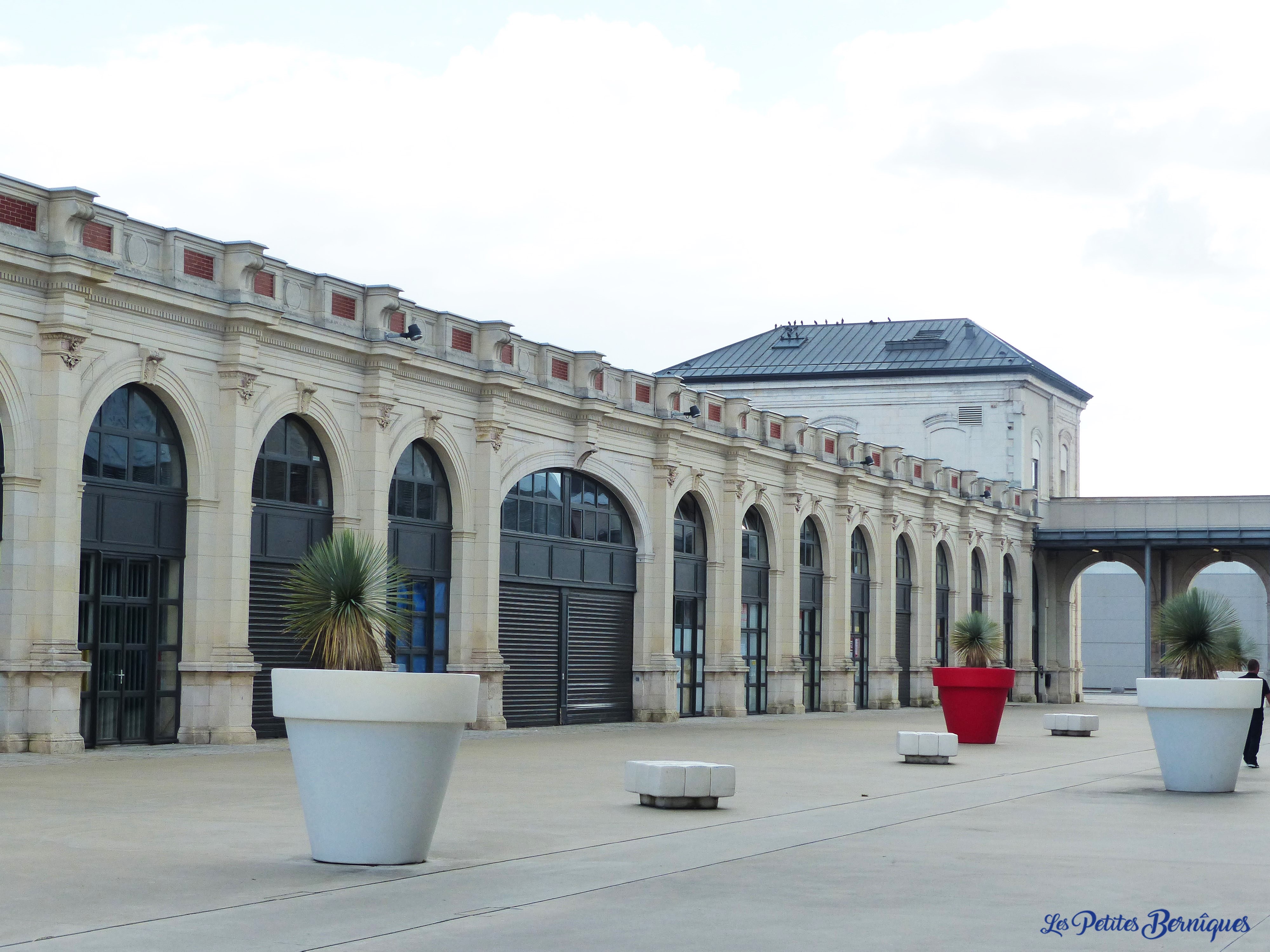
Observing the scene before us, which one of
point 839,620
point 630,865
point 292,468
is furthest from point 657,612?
point 630,865

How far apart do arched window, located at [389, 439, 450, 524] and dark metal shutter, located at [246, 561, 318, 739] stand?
315 centimetres

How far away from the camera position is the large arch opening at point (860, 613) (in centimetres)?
4966

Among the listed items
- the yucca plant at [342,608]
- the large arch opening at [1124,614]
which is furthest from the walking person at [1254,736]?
the large arch opening at [1124,614]

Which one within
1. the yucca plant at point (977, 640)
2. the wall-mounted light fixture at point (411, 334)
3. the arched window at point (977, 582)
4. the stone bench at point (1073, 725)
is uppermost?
the wall-mounted light fixture at point (411, 334)

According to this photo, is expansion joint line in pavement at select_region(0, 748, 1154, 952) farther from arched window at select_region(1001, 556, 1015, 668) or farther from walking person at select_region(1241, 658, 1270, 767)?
arched window at select_region(1001, 556, 1015, 668)

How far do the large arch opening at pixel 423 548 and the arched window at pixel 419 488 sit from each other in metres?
0.01

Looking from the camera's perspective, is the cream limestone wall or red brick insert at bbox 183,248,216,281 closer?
the cream limestone wall

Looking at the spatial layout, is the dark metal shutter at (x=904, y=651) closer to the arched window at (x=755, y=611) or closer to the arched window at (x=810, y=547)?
the arched window at (x=810, y=547)

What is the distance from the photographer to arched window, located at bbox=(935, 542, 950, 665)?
56000mm

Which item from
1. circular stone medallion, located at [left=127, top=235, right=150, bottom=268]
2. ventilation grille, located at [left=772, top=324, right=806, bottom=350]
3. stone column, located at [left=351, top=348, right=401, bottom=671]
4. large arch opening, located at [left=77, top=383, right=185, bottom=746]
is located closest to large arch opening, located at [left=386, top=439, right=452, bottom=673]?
stone column, located at [left=351, top=348, right=401, bottom=671]

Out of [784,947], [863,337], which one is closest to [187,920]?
[784,947]

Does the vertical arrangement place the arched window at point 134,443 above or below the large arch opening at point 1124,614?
above

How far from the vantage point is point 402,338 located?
3061 centimetres

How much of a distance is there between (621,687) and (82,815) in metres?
24.5
